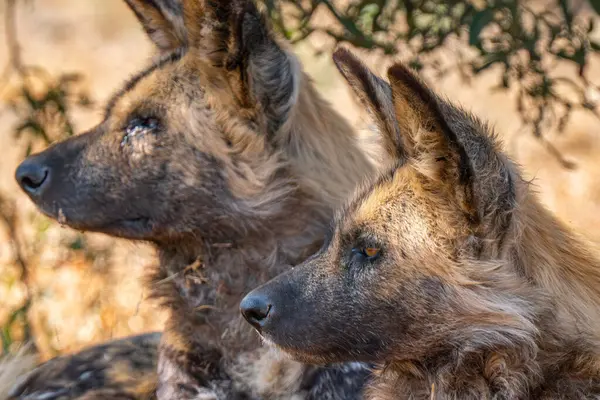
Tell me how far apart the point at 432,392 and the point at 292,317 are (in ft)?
1.46

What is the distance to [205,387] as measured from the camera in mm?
3686

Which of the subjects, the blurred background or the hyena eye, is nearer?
the hyena eye

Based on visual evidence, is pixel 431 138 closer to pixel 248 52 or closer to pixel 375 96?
pixel 375 96

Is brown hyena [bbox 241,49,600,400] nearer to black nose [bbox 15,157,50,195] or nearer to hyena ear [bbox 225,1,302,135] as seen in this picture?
hyena ear [bbox 225,1,302,135]

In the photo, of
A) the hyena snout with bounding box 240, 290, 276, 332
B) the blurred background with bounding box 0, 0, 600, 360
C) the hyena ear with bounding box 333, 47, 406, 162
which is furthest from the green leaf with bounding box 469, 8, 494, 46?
the hyena snout with bounding box 240, 290, 276, 332

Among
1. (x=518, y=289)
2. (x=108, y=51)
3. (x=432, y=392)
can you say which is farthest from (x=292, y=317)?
(x=108, y=51)

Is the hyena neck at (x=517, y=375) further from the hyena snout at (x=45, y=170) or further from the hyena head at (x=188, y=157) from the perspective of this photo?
the hyena snout at (x=45, y=170)

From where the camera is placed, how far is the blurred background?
4.09m

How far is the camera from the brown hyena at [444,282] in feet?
8.86

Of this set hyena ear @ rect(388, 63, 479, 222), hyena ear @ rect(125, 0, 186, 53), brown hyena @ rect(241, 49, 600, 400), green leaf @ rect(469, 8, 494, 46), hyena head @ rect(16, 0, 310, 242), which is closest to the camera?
hyena ear @ rect(388, 63, 479, 222)

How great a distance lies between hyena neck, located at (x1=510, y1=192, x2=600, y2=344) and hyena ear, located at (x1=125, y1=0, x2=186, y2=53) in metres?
1.65

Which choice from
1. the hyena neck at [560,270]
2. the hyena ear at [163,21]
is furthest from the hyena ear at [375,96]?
the hyena ear at [163,21]

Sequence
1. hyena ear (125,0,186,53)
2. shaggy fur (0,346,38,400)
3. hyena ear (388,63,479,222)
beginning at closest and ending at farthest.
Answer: hyena ear (388,63,479,222), hyena ear (125,0,186,53), shaggy fur (0,346,38,400)

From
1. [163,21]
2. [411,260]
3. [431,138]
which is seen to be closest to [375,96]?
[431,138]
